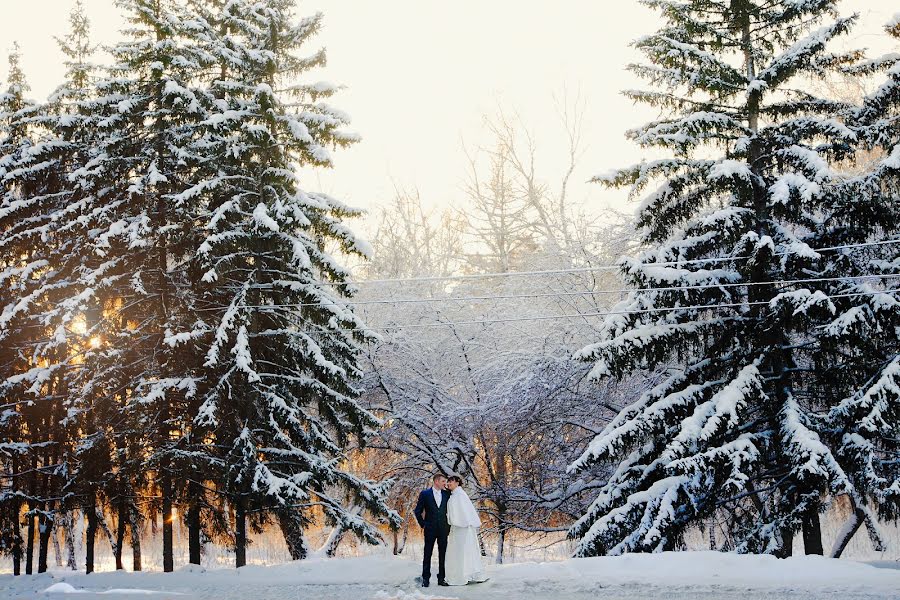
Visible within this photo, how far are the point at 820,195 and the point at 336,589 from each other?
10058 mm

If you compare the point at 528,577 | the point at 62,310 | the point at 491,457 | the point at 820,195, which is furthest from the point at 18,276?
the point at 820,195

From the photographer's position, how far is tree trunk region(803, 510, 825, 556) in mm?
13641

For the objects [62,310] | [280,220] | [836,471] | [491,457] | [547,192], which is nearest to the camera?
[836,471]

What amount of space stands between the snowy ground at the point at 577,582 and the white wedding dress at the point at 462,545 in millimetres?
291

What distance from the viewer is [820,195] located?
1346 cm

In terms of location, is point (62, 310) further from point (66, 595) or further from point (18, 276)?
point (66, 595)

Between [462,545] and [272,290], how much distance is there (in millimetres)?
8395

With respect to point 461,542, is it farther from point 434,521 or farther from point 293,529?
point 293,529

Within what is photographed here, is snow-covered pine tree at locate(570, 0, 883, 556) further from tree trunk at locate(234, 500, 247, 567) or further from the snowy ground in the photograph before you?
tree trunk at locate(234, 500, 247, 567)

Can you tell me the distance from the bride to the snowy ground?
294 mm

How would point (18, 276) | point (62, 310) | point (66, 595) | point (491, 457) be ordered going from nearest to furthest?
point (66, 595) < point (62, 310) < point (18, 276) < point (491, 457)

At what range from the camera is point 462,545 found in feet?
41.6

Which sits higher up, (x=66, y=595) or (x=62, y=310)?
(x=62, y=310)

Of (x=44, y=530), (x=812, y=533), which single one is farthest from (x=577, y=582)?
(x=44, y=530)
